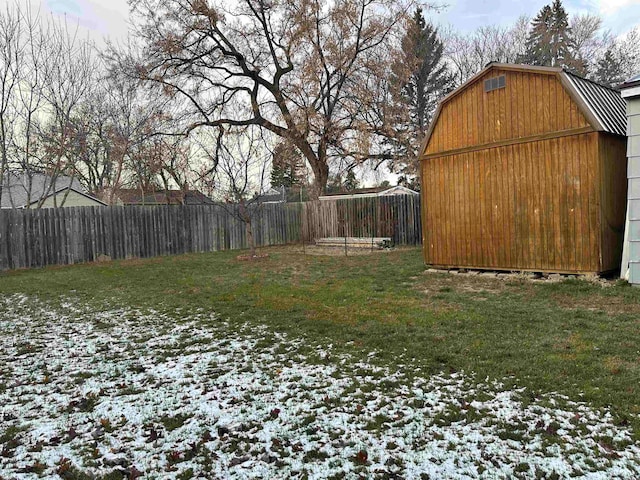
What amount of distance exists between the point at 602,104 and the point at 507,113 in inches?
49.9

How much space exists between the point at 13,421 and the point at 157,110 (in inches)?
588

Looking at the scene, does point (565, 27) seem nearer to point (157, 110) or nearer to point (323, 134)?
point (323, 134)

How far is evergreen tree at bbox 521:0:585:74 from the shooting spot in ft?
70.3

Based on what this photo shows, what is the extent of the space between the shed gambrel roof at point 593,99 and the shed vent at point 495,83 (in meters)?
0.14

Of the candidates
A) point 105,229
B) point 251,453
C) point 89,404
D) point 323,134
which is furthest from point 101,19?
point 251,453

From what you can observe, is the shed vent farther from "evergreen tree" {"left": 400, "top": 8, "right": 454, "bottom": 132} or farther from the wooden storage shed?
"evergreen tree" {"left": 400, "top": 8, "right": 454, "bottom": 132}

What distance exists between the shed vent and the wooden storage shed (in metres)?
0.02

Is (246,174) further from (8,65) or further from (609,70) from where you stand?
(609,70)

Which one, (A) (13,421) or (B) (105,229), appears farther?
(B) (105,229)

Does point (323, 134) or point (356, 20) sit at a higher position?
point (356, 20)

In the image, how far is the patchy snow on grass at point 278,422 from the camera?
215cm

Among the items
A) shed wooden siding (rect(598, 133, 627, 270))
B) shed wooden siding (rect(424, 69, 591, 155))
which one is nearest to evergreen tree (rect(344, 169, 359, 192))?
shed wooden siding (rect(424, 69, 591, 155))

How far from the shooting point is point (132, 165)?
2125cm

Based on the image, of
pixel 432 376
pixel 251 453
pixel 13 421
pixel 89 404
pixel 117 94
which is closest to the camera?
pixel 251 453
